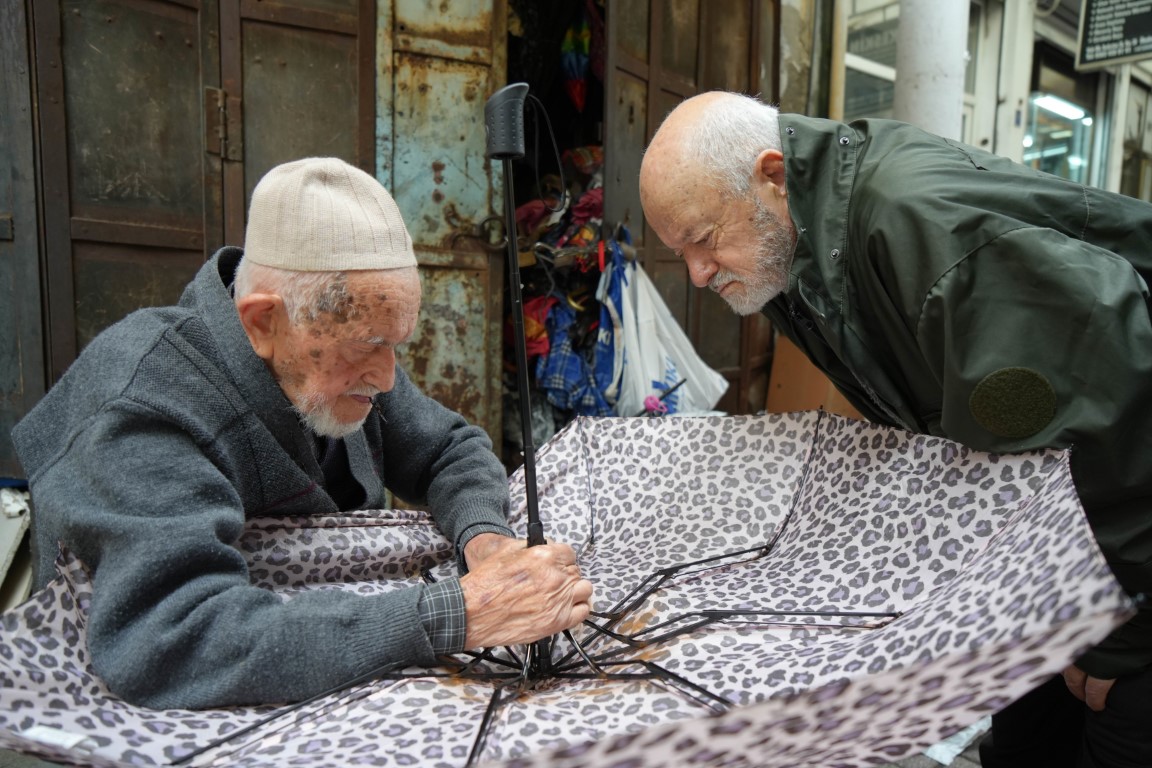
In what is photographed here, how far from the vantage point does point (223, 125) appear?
306cm

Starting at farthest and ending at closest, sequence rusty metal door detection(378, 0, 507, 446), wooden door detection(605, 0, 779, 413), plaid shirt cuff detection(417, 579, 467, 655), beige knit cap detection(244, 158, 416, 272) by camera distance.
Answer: wooden door detection(605, 0, 779, 413)
rusty metal door detection(378, 0, 507, 446)
beige knit cap detection(244, 158, 416, 272)
plaid shirt cuff detection(417, 579, 467, 655)

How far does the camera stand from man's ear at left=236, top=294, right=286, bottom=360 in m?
1.31

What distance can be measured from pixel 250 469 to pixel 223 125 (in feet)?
7.39

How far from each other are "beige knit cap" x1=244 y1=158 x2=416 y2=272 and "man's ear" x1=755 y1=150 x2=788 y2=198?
78 cm

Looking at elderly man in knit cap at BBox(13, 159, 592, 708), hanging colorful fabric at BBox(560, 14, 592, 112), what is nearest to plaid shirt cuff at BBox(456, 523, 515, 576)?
elderly man in knit cap at BBox(13, 159, 592, 708)

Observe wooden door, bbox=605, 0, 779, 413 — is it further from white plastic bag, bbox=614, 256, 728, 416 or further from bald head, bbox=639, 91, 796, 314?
bald head, bbox=639, 91, 796, 314

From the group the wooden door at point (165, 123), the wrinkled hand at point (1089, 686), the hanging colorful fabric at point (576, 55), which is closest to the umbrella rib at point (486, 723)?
the wrinkled hand at point (1089, 686)

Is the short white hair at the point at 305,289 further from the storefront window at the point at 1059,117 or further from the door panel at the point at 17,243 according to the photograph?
the storefront window at the point at 1059,117

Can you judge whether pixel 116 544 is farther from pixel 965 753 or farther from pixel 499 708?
pixel 965 753

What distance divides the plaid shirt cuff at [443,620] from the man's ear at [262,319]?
523mm

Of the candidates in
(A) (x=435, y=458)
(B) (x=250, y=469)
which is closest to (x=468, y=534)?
(A) (x=435, y=458)

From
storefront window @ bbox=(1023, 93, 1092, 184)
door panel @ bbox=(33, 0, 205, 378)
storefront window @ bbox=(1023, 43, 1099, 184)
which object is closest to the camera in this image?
door panel @ bbox=(33, 0, 205, 378)

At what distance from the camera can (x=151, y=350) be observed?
1232 millimetres

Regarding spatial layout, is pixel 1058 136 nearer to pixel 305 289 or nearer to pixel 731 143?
pixel 731 143
